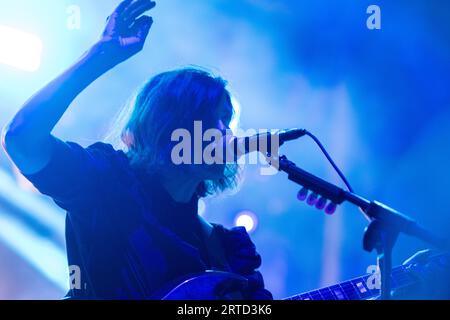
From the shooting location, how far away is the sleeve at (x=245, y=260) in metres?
1.83

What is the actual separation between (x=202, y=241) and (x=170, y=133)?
0.44 m

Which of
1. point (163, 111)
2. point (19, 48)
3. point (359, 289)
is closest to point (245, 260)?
point (359, 289)

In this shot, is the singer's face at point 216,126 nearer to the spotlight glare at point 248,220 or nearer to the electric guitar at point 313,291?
the electric guitar at point 313,291

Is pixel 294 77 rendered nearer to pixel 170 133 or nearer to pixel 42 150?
pixel 170 133

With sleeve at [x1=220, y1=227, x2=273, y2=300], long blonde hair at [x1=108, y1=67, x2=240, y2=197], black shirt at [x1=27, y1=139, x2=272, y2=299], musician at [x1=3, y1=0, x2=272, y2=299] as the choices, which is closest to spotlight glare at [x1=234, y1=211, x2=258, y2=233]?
musician at [x1=3, y1=0, x2=272, y2=299]

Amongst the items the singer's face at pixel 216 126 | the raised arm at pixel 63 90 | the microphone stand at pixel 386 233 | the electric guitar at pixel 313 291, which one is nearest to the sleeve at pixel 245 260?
the electric guitar at pixel 313 291

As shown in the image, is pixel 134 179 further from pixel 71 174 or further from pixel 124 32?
pixel 124 32

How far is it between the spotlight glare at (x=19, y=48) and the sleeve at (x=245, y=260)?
59.7 inches

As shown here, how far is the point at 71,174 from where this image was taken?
1.42 meters

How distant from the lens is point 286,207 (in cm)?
320

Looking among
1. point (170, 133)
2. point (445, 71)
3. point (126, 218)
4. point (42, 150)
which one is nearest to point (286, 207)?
point (445, 71)

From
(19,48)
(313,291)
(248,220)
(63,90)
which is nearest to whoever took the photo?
(63,90)

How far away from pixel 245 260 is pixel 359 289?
461 mm

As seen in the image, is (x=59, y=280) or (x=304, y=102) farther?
(x=59, y=280)
